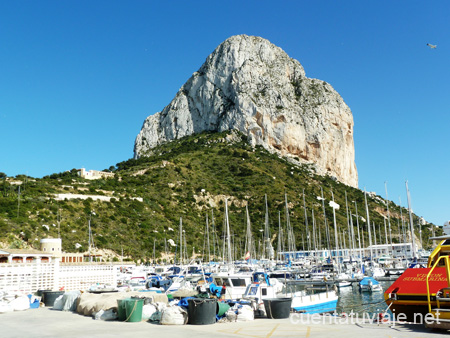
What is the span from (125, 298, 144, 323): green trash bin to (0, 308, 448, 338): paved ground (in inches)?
20.6

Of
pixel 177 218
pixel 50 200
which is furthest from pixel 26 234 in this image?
pixel 177 218

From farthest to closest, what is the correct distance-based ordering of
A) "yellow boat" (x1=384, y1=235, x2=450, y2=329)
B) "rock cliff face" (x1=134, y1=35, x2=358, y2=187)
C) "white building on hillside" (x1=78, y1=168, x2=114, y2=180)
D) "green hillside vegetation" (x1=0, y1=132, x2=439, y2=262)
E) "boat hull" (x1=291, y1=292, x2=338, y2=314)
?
"rock cliff face" (x1=134, y1=35, x2=358, y2=187) → "white building on hillside" (x1=78, y1=168, x2=114, y2=180) → "green hillside vegetation" (x1=0, y1=132, x2=439, y2=262) → "boat hull" (x1=291, y1=292, x2=338, y2=314) → "yellow boat" (x1=384, y1=235, x2=450, y2=329)

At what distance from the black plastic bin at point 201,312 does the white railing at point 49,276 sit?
48.7 ft

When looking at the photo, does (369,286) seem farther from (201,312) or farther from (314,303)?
(201,312)

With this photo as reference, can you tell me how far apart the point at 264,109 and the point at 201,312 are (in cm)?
12849

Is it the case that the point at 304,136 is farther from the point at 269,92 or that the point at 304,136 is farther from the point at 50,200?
the point at 50,200

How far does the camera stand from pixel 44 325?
15.2 m

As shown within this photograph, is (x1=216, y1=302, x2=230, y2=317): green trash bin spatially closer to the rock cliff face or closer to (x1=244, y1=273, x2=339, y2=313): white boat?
(x1=244, y1=273, x2=339, y2=313): white boat

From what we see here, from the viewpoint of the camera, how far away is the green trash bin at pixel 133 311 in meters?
15.8

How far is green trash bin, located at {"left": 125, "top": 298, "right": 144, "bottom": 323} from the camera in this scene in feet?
51.8

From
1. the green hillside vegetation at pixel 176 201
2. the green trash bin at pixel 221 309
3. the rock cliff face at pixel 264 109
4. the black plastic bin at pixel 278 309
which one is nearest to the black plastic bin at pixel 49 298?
the green trash bin at pixel 221 309

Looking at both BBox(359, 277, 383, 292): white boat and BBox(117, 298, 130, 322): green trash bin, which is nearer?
BBox(117, 298, 130, 322): green trash bin

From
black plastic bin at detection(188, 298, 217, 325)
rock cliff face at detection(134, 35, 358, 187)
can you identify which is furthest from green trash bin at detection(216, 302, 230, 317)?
rock cliff face at detection(134, 35, 358, 187)

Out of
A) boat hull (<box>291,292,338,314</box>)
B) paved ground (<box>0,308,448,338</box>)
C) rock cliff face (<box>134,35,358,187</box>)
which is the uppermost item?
rock cliff face (<box>134,35,358,187</box>)
